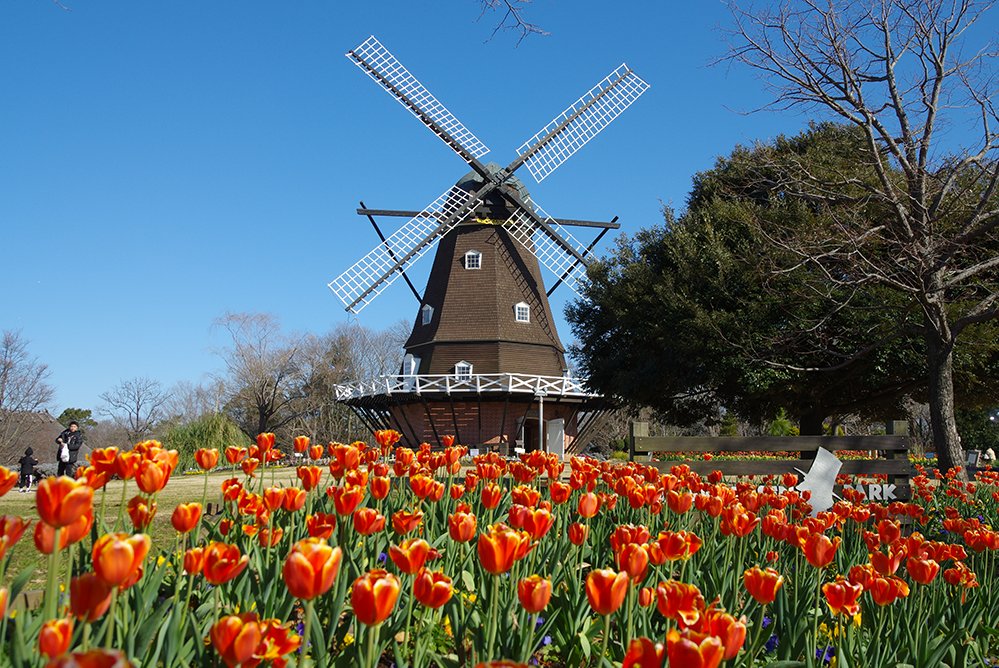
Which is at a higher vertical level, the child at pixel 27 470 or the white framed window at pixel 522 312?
the white framed window at pixel 522 312

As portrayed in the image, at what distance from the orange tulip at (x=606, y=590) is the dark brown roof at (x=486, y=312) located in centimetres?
2295

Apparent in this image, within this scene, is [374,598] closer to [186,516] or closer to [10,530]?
[10,530]

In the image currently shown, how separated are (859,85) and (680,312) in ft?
23.2

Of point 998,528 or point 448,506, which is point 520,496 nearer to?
point 448,506

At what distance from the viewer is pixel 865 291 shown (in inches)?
570

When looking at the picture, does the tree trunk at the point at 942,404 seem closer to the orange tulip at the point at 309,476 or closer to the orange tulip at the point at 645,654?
the orange tulip at the point at 309,476

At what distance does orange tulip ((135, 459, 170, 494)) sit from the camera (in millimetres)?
2436

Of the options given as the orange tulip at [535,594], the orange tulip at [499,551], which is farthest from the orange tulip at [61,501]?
the orange tulip at [535,594]

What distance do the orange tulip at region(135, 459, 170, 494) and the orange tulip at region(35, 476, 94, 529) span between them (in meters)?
0.75

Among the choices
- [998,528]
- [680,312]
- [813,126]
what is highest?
[813,126]

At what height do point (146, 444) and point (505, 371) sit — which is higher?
point (505, 371)

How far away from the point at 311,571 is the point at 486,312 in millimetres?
23648

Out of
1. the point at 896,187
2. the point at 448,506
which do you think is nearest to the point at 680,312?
the point at 896,187

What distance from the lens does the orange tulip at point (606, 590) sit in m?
1.71
